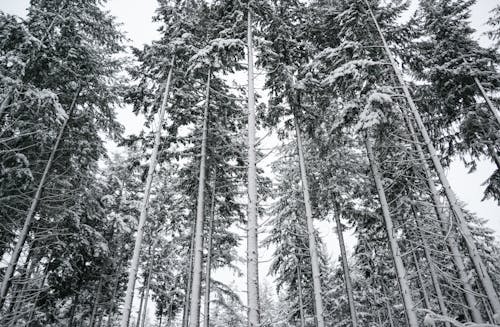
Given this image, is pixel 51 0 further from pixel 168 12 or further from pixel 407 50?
pixel 407 50

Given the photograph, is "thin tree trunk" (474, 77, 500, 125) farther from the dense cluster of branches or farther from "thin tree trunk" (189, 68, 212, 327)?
"thin tree trunk" (189, 68, 212, 327)

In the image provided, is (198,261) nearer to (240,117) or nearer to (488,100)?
(240,117)

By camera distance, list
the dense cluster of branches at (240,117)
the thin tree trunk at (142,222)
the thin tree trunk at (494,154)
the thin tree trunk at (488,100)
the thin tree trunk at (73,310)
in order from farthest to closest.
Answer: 1. the thin tree trunk at (73,310)
2. the thin tree trunk at (494,154)
3. the thin tree trunk at (488,100)
4. the dense cluster of branches at (240,117)
5. the thin tree trunk at (142,222)

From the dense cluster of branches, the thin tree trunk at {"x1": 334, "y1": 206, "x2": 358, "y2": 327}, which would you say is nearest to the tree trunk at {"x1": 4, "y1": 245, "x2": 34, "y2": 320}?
the dense cluster of branches

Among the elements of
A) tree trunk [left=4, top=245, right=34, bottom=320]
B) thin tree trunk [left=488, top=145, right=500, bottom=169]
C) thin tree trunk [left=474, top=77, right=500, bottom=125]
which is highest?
thin tree trunk [left=474, top=77, right=500, bottom=125]

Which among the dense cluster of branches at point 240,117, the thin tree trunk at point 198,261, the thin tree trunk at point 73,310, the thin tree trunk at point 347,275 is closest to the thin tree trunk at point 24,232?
the dense cluster of branches at point 240,117

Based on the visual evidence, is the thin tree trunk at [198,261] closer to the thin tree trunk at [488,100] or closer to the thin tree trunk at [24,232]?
the thin tree trunk at [24,232]

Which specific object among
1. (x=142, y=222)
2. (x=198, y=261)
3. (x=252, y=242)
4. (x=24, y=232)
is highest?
(x=142, y=222)

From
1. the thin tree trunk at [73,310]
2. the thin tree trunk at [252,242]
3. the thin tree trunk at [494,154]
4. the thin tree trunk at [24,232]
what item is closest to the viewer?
the thin tree trunk at [252,242]

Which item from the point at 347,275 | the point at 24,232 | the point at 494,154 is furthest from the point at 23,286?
the point at 494,154

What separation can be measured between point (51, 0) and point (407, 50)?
16103mm

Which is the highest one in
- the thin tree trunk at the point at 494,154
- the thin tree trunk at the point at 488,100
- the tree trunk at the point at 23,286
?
the thin tree trunk at the point at 488,100

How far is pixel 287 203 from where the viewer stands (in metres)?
17.2

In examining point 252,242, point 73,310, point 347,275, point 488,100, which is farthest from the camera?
point 73,310
